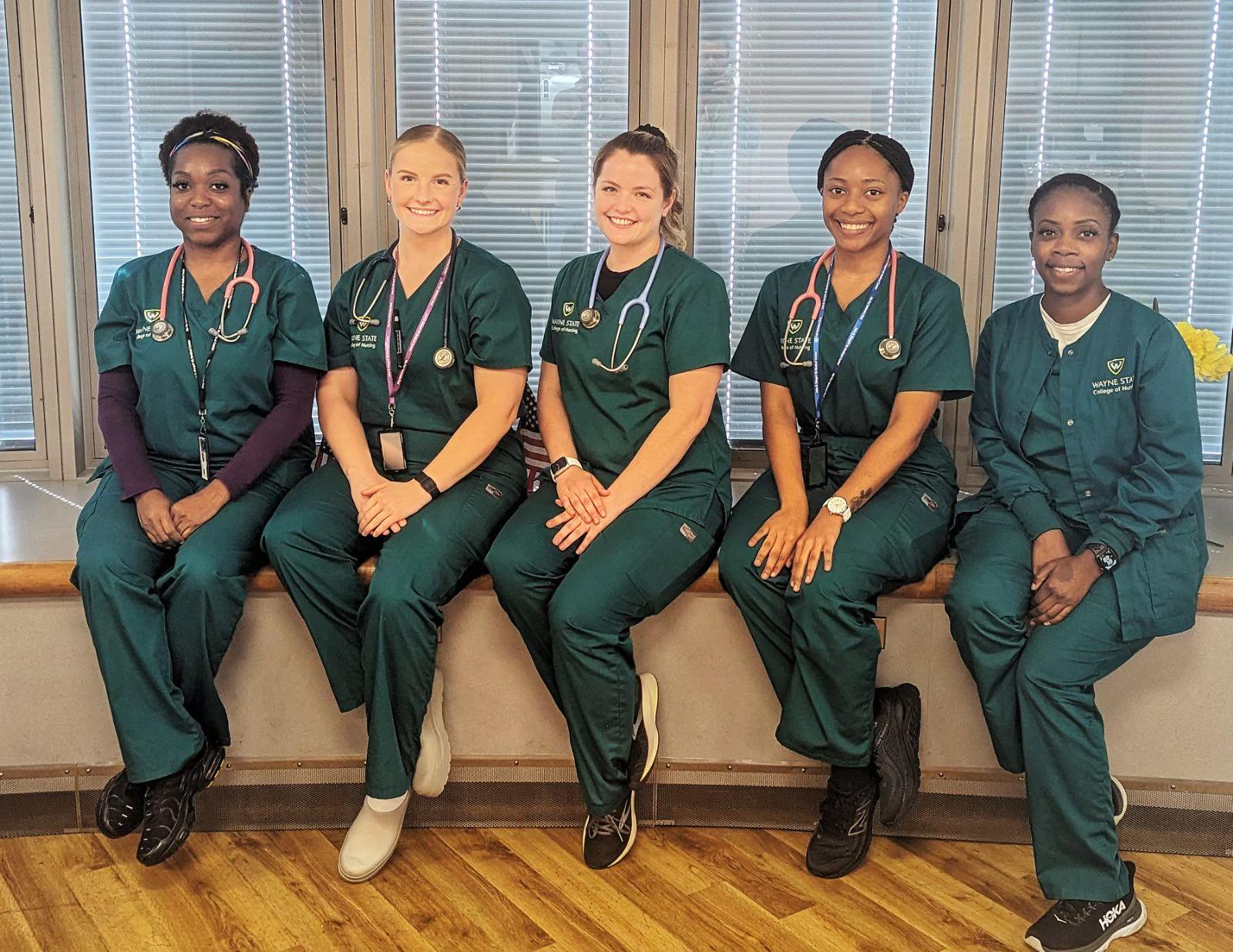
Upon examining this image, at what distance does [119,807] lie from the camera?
2.24 meters

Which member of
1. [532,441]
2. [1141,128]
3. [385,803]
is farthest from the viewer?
[1141,128]

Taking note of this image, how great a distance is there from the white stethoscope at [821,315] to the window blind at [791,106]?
0.59 meters

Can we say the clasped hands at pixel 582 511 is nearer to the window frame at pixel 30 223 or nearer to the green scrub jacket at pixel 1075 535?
the green scrub jacket at pixel 1075 535

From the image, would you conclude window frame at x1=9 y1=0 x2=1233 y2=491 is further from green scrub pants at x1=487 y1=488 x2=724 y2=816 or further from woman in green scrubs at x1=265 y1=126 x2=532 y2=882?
green scrub pants at x1=487 y1=488 x2=724 y2=816

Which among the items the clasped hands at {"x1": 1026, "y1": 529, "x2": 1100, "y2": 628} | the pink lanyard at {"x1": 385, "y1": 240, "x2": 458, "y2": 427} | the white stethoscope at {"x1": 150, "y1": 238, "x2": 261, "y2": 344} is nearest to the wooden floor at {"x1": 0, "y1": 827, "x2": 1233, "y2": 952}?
the clasped hands at {"x1": 1026, "y1": 529, "x2": 1100, "y2": 628}

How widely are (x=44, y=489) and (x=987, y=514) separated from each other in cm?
225

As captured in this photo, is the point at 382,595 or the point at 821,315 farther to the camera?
the point at 821,315

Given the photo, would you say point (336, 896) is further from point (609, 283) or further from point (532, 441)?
point (609, 283)

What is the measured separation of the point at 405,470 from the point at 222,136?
2.57 ft

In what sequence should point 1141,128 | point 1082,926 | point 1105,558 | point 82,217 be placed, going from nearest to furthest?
point 1082,926, point 1105,558, point 1141,128, point 82,217

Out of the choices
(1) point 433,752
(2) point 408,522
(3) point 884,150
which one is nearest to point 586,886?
(1) point 433,752

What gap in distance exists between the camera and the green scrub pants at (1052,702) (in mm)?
2064

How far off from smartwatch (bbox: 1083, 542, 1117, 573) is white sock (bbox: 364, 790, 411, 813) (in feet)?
4.37

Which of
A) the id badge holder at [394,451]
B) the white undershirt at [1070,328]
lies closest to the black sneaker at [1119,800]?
the white undershirt at [1070,328]
